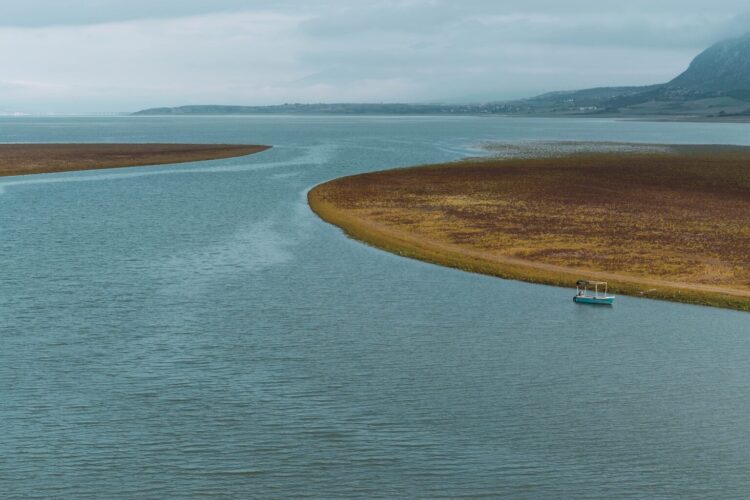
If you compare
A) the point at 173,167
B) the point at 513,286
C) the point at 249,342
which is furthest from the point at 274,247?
the point at 173,167

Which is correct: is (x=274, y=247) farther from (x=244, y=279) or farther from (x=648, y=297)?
(x=648, y=297)

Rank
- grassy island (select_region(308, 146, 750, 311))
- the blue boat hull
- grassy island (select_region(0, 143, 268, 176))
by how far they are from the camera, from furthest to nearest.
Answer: grassy island (select_region(0, 143, 268, 176)), grassy island (select_region(308, 146, 750, 311)), the blue boat hull

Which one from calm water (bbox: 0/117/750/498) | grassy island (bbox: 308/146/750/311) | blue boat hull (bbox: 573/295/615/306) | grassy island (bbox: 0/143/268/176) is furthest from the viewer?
grassy island (bbox: 0/143/268/176)

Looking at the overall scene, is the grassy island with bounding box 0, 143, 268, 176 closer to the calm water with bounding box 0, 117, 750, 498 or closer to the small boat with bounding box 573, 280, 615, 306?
the calm water with bounding box 0, 117, 750, 498

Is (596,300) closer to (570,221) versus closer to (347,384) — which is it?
(347,384)

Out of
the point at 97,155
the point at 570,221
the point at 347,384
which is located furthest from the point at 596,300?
the point at 97,155

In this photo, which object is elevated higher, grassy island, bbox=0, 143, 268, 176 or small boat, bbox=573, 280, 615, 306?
grassy island, bbox=0, 143, 268, 176

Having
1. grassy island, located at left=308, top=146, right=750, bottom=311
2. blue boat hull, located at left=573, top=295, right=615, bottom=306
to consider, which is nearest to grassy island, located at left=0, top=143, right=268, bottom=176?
grassy island, located at left=308, top=146, right=750, bottom=311
